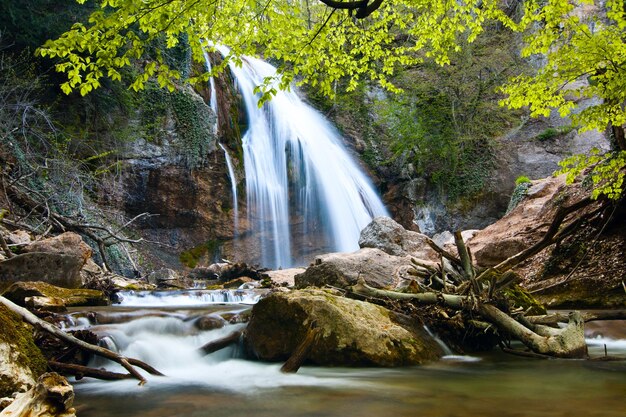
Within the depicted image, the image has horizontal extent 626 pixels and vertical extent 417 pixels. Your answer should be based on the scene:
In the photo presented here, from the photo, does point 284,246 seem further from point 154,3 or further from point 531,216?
point 154,3

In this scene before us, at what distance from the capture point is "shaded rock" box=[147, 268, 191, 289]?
40.3 ft

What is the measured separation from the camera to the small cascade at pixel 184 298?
29.6 feet

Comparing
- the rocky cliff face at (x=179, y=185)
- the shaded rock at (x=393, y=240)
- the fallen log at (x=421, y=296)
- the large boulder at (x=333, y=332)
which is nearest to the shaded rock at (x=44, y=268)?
the large boulder at (x=333, y=332)

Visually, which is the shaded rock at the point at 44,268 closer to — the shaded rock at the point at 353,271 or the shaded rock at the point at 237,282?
the shaded rock at the point at 353,271

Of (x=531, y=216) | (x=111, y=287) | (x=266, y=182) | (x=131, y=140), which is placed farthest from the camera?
(x=266, y=182)

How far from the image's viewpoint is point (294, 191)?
20.9m

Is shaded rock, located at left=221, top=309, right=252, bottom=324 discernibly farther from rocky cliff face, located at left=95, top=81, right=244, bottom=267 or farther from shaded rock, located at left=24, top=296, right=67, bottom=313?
rocky cliff face, located at left=95, top=81, right=244, bottom=267

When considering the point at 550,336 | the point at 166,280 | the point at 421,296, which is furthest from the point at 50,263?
the point at 550,336

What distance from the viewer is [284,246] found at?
66.7ft

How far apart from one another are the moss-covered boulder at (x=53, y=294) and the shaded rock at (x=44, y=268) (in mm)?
596

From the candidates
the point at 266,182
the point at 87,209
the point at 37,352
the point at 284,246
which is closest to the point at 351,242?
the point at 284,246

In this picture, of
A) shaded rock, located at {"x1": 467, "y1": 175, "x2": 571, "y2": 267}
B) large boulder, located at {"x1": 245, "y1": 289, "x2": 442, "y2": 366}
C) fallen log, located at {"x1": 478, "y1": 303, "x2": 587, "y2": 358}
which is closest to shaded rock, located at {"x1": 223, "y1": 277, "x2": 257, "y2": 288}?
shaded rock, located at {"x1": 467, "y1": 175, "x2": 571, "y2": 267}

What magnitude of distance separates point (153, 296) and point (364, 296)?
4.83m

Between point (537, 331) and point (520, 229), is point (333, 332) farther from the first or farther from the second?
point (520, 229)
